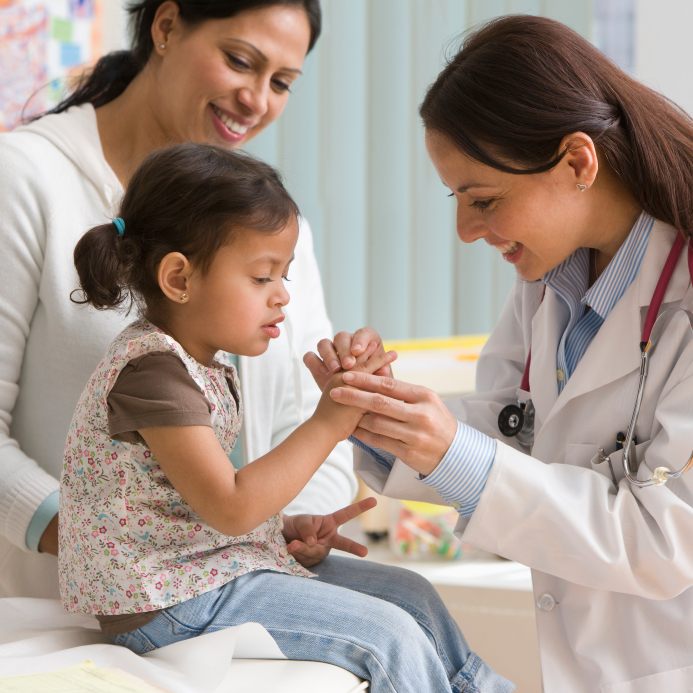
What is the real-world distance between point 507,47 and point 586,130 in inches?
6.6

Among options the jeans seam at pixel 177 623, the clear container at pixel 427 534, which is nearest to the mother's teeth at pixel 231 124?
the jeans seam at pixel 177 623

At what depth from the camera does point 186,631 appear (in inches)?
38.8

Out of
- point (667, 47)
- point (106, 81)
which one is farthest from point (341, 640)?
point (667, 47)

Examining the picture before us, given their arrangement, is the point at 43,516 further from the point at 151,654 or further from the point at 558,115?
the point at 558,115

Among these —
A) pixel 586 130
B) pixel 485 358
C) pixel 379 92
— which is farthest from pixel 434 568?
pixel 379 92

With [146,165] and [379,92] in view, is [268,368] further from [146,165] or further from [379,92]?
[379,92]

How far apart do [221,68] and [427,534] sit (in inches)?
58.5

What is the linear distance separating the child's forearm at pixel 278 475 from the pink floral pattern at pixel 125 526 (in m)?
0.10

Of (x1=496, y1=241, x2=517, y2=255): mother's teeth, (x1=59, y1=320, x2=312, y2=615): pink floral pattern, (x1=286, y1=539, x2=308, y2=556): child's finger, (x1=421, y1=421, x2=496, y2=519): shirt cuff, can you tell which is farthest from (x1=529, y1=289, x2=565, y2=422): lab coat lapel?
(x1=59, y1=320, x2=312, y2=615): pink floral pattern

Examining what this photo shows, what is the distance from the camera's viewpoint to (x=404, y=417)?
104 centimetres

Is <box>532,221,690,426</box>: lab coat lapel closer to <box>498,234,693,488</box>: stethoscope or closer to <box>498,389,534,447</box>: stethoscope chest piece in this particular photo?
<box>498,234,693,488</box>: stethoscope

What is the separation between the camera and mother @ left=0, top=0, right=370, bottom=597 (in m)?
1.24

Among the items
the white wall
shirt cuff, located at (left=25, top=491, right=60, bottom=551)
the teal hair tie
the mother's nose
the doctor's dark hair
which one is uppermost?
the white wall

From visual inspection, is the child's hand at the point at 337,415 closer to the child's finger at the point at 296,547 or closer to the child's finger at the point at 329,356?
the child's finger at the point at 329,356
